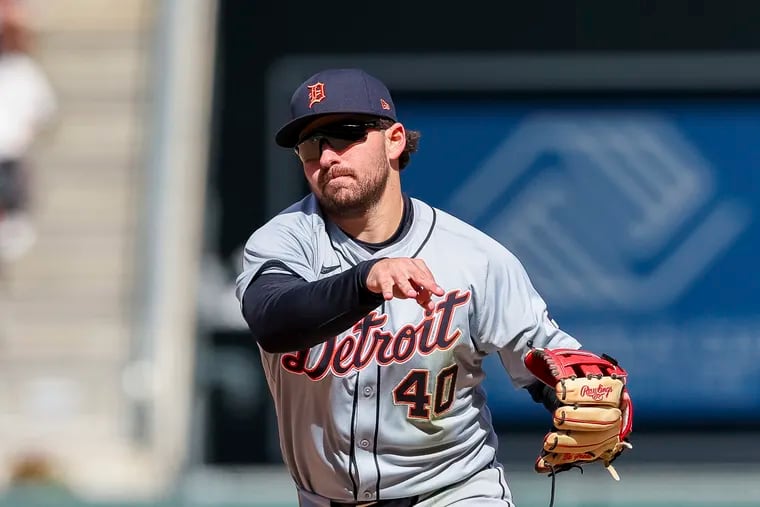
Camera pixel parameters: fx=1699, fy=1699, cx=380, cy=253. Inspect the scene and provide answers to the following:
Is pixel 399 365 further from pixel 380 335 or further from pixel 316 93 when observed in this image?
pixel 316 93

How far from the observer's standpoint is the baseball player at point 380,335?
11.6ft

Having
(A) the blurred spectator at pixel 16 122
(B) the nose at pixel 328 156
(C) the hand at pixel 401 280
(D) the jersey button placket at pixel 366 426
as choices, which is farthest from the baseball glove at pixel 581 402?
(A) the blurred spectator at pixel 16 122

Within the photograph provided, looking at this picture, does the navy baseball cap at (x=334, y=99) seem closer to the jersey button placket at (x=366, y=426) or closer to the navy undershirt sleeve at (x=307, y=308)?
the navy undershirt sleeve at (x=307, y=308)

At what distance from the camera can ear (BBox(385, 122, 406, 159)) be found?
3.63m

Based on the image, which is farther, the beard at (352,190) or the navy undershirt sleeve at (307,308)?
the beard at (352,190)

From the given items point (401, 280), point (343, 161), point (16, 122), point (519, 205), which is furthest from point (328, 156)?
point (16, 122)

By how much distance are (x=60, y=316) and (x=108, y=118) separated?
1.32 m

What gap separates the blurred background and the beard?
5.29 meters

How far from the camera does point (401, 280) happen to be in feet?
10.2

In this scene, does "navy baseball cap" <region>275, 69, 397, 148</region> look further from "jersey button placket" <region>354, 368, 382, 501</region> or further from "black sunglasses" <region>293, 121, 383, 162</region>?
"jersey button placket" <region>354, 368, 382, 501</region>

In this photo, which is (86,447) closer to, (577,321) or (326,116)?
(577,321)

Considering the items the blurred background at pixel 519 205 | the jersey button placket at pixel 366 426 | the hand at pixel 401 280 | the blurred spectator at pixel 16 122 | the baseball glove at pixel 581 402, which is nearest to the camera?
the hand at pixel 401 280

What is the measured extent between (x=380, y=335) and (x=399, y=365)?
0.24 feet

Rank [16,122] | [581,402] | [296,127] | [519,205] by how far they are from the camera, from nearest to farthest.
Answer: [581,402], [296,127], [519,205], [16,122]
